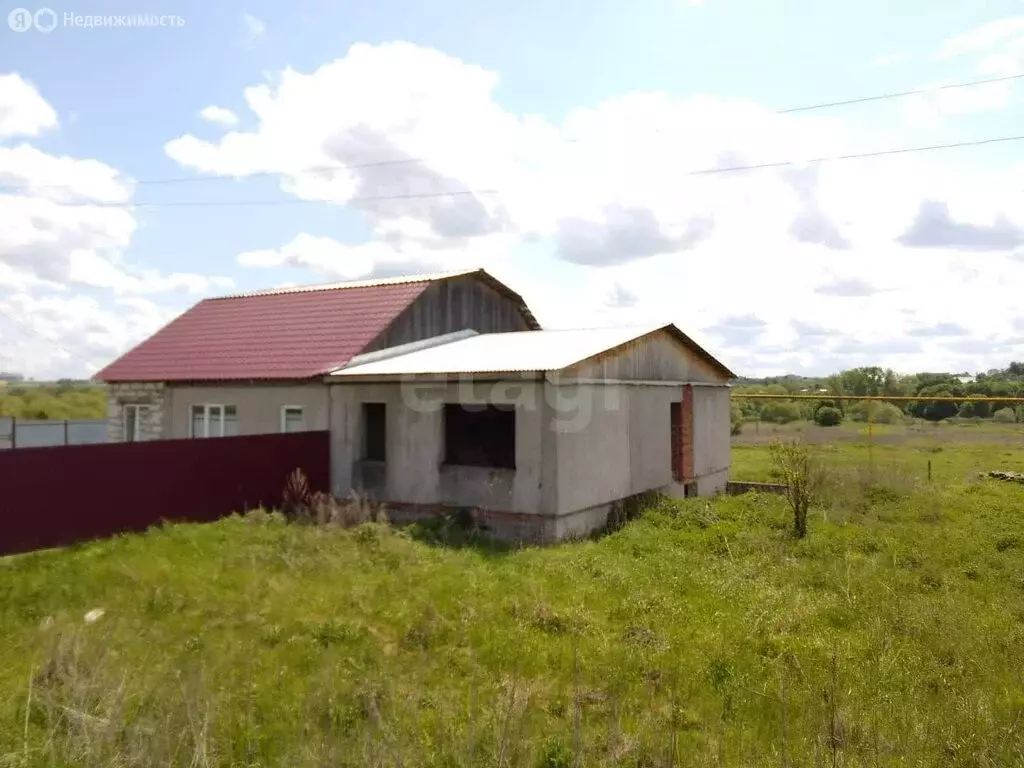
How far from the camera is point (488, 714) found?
5824 millimetres

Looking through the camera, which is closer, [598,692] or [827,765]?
[827,765]

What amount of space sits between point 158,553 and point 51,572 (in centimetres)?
141

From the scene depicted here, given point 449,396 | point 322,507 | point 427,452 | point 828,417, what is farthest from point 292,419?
point 828,417

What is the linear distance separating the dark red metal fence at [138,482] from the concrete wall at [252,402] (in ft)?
2.83

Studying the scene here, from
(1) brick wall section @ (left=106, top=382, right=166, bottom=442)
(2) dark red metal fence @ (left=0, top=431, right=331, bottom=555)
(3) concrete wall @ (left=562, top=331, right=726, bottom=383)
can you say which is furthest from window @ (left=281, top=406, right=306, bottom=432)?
(3) concrete wall @ (left=562, top=331, right=726, bottom=383)

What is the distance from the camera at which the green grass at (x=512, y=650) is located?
17.4ft

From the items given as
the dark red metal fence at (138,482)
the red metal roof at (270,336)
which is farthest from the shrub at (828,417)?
the dark red metal fence at (138,482)

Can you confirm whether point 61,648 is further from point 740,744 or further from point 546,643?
point 740,744

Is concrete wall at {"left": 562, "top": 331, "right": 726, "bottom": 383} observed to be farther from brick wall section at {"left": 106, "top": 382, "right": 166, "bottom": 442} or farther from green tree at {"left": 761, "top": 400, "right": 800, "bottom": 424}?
green tree at {"left": 761, "top": 400, "right": 800, "bottom": 424}

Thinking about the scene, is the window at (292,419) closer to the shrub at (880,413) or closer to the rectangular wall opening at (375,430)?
the rectangular wall opening at (375,430)

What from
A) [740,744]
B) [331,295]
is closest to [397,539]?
[740,744]

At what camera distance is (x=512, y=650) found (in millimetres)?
7383

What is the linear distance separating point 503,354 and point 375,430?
3220mm

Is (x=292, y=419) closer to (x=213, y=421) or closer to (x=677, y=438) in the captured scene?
(x=213, y=421)
